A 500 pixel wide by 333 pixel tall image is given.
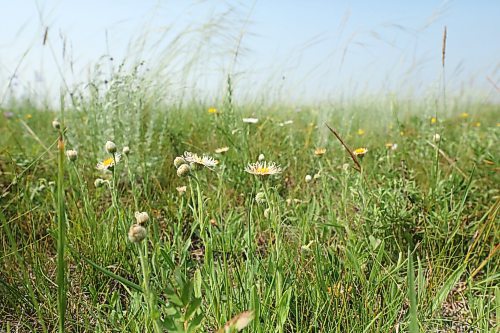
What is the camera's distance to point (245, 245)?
1231 mm

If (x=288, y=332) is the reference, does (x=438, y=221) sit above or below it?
above

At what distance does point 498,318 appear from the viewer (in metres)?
0.93

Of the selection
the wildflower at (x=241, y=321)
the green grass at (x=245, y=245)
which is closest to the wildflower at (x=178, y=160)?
the green grass at (x=245, y=245)

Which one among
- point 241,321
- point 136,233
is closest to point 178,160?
point 136,233

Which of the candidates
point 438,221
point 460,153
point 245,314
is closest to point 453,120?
point 460,153

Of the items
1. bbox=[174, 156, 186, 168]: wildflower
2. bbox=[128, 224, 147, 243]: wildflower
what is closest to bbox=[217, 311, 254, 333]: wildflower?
bbox=[128, 224, 147, 243]: wildflower

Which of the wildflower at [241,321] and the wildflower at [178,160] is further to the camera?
the wildflower at [178,160]

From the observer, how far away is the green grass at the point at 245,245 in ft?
2.93

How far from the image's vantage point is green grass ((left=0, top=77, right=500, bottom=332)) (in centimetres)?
89

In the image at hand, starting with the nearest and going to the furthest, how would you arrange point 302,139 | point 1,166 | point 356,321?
point 356,321, point 1,166, point 302,139

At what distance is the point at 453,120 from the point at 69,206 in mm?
3888

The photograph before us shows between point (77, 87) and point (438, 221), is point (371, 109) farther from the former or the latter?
point (438, 221)

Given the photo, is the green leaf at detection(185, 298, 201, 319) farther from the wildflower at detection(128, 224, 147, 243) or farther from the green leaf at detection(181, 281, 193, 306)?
the wildflower at detection(128, 224, 147, 243)

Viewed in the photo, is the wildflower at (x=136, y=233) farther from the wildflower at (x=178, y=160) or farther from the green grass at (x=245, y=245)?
the wildflower at (x=178, y=160)
